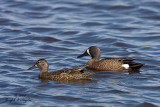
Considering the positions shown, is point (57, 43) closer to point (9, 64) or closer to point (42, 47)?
point (42, 47)

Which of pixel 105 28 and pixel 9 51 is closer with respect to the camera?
pixel 9 51

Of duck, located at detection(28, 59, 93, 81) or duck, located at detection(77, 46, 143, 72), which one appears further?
duck, located at detection(77, 46, 143, 72)

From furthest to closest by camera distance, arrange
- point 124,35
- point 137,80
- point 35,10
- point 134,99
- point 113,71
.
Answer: point 35,10
point 124,35
point 113,71
point 137,80
point 134,99

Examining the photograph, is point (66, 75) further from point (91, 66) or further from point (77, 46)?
point (77, 46)

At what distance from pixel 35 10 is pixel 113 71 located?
8.06 metres

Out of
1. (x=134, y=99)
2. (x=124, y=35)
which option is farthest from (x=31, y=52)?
(x=134, y=99)

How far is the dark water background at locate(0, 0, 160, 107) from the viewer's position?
949cm

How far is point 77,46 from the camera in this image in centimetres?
1451

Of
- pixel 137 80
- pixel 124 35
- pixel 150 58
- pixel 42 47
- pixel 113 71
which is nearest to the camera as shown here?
pixel 137 80

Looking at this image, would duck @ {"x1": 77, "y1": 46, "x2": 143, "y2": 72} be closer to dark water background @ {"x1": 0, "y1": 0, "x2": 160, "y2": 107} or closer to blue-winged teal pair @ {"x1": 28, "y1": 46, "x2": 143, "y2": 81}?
blue-winged teal pair @ {"x1": 28, "y1": 46, "x2": 143, "y2": 81}

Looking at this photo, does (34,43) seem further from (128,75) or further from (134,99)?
(134,99)

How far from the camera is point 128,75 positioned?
11477mm

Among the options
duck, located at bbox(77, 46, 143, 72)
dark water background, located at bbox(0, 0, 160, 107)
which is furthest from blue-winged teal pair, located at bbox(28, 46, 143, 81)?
dark water background, located at bbox(0, 0, 160, 107)

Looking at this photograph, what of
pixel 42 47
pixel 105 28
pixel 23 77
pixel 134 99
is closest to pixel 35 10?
pixel 105 28
